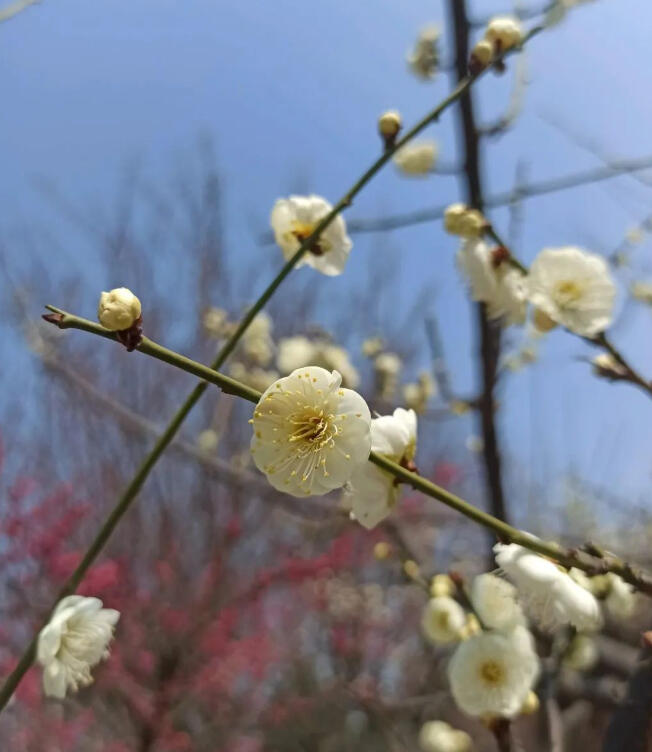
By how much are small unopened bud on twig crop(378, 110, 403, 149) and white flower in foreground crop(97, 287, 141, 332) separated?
0.48 m

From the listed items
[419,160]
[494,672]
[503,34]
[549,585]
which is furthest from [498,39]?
[494,672]

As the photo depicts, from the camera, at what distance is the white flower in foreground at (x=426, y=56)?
1378 millimetres

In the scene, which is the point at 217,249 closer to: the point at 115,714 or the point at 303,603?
the point at 303,603

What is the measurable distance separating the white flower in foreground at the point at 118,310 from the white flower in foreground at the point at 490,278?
64cm

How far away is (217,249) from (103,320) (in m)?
3.98

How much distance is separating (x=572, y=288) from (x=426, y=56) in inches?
28.1

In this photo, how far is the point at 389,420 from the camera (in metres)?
0.63

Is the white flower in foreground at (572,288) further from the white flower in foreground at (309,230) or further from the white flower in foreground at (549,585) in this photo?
the white flower in foreground at (549,585)

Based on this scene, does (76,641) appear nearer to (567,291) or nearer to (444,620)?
(444,620)

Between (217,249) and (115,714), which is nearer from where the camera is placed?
(115,714)

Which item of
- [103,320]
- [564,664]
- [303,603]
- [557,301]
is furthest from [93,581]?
[103,320]

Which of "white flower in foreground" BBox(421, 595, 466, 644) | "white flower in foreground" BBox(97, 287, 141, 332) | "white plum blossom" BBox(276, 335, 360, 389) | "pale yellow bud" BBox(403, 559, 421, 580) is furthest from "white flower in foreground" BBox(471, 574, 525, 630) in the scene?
"white plum blossom" BBox(276, 335, 360, 389)

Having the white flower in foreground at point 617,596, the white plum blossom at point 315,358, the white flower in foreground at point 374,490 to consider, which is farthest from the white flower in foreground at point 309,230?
the white plum blossom at point 315,358

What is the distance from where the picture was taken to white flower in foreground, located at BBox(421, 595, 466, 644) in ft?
3.34
